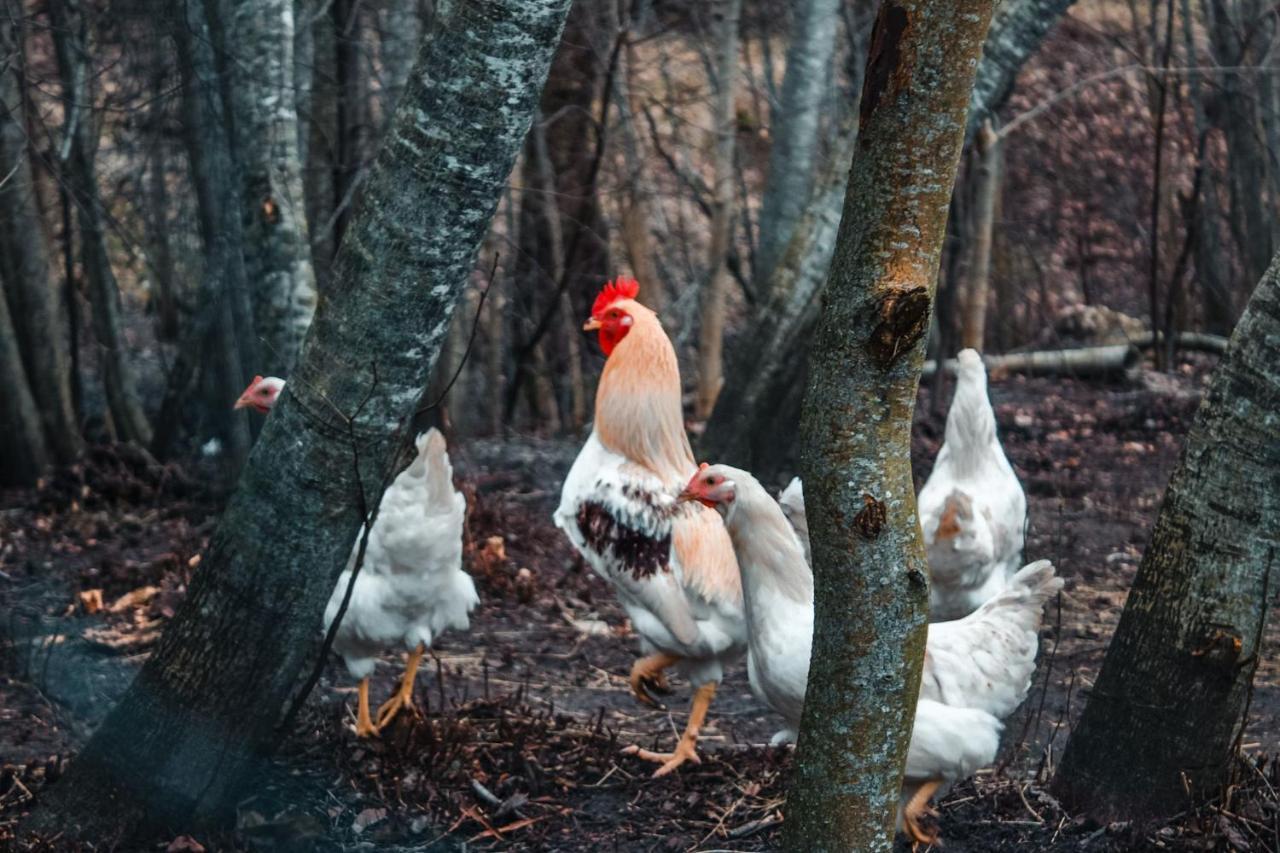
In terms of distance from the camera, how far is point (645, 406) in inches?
222

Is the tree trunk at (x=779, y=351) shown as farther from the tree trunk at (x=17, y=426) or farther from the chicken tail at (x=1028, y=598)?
the tree trunk at (x=17, y=426)

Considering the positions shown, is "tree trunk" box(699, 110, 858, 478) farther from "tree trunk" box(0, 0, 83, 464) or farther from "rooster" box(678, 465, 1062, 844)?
"tree trunk" box(0, 0, 83, 464)

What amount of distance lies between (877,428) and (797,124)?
272 inches

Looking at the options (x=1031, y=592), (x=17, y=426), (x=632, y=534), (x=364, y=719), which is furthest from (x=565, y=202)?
(x=1031, y=592)

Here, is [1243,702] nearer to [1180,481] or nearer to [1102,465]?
[1180,481]

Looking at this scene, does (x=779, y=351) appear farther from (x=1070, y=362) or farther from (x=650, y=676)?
(x=1070, y=362)

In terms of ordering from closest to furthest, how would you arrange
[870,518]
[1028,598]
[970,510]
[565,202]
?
1. [870,518]
2. [1028,598]
3. [970,510]
4. [565,202]

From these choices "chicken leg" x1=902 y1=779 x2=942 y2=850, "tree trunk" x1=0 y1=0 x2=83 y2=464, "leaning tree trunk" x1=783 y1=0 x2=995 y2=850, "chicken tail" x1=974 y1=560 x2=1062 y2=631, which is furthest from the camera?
"tree trunk" x1=0 y1=0 x2=83 y2=464

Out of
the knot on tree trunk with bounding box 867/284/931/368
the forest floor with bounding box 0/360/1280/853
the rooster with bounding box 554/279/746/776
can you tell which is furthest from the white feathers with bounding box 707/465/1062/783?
the knot on tree trunk with bounding box 867/284/931/368

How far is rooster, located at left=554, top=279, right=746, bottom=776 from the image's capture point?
5.21 metres

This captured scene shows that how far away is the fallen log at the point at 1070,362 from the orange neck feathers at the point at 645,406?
652 centimetres

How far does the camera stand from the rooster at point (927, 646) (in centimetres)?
416

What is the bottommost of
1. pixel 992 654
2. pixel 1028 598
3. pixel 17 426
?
pixel 992 654

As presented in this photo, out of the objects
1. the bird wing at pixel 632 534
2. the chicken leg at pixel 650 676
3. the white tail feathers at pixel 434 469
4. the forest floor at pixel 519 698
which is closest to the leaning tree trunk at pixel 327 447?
the forest floor at pixel 519 698
